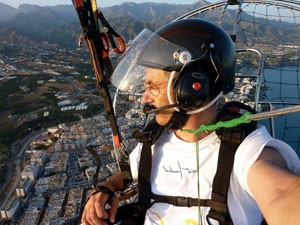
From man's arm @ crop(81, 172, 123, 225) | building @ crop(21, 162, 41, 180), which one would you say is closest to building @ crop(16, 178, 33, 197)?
building @ crop(21, 162, 41, 180)

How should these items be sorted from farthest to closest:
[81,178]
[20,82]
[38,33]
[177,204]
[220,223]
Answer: [38,33]
[20,82]
[81,178]
[177,204]
[220,223]

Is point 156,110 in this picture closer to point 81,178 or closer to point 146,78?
point 146,78

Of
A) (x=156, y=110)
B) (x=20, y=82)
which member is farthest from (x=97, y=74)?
(x=20, y=82)

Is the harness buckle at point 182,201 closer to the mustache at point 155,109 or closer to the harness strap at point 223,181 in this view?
the harness strap at point 223,181

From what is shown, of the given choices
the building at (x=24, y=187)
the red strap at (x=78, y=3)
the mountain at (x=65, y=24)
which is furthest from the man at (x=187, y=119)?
the mountain at (x=65, y=24)

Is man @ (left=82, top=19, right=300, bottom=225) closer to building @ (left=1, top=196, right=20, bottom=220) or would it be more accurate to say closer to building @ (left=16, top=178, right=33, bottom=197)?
building @ (left=1, top=196, right=20, bottom=220)

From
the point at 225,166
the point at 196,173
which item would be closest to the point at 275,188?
the point at 225,166

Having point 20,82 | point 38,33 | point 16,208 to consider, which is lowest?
point 16,208
